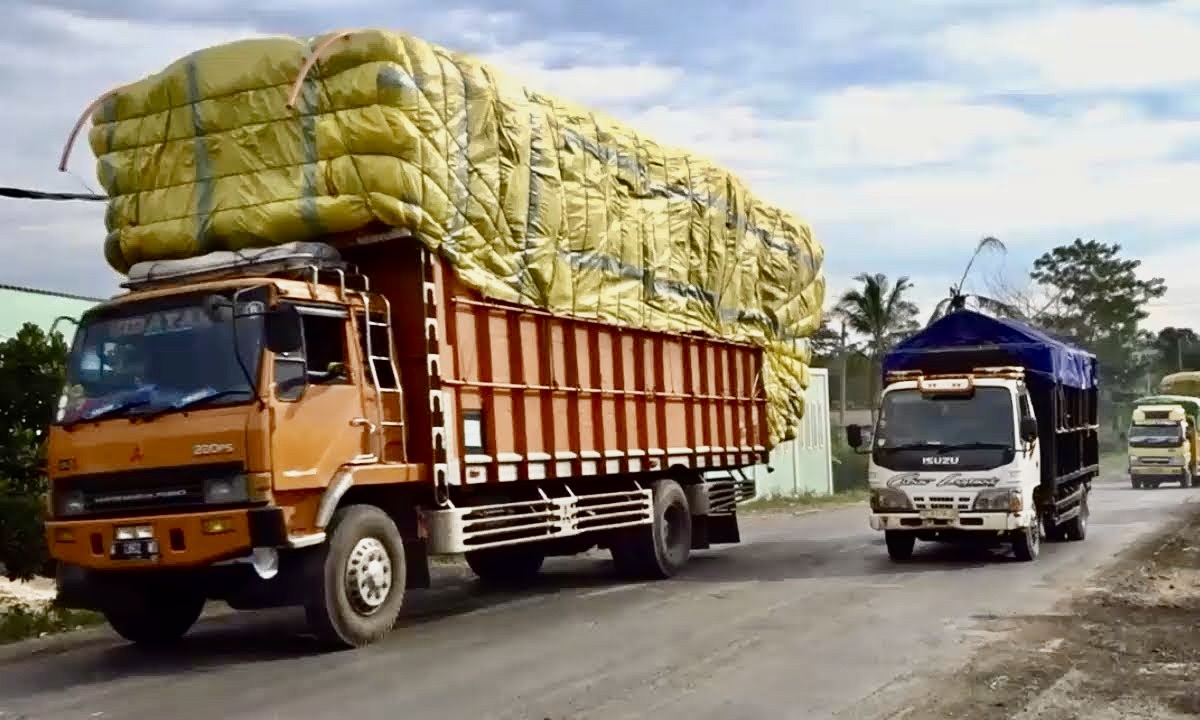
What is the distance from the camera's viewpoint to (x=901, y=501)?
15.5 meters

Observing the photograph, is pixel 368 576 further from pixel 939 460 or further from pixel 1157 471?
pixel 1157 471

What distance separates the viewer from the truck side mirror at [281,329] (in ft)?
31.4

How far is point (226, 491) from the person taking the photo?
9.38 meters

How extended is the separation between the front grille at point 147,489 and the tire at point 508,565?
574 centimetres

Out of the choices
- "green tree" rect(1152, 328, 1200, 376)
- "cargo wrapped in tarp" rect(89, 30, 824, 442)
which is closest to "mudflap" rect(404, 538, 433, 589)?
"cargo wrapped in tarp" rect(89, 30, 824, 442)

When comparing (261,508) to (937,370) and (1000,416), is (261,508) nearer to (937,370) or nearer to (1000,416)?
(1000,416)

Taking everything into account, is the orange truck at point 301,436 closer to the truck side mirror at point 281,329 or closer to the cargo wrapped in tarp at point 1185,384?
the truck side mirror at point 281,329

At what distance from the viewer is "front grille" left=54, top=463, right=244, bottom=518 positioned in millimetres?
9445

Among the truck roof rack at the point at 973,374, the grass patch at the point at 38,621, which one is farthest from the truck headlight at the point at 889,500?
the grass patch at the point at 38,621

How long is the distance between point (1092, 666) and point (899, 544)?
713cm

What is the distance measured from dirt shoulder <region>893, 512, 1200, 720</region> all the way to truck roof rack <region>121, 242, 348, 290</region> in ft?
17.8

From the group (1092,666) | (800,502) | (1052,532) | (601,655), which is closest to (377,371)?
(601,655)

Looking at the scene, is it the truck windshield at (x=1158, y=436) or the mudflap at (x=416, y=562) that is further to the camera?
the truck windshield at (x=1158, y=436)

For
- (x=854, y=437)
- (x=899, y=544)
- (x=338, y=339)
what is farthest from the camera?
(x=854, y=437)
